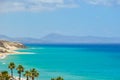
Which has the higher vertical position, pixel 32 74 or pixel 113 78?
pixel 113 78

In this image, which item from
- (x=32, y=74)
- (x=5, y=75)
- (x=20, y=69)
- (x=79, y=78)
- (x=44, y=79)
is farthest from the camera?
(x=79, y=78)

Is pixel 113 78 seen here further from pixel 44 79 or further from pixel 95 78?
pixel 44 79

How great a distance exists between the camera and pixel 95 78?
151625mm

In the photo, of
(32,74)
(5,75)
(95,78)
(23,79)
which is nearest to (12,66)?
(23,79)

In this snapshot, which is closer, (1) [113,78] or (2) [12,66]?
(2) [12,66]

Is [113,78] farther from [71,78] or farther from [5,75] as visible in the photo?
[5,75]

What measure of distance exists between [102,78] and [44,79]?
88.9 feet

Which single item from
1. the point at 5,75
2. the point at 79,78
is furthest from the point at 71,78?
the point at 5,75

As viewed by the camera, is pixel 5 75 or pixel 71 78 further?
pixel 71 78

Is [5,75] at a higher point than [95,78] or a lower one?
lower

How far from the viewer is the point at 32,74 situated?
110750 mm

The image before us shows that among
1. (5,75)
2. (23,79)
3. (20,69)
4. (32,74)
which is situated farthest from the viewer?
(23,79)

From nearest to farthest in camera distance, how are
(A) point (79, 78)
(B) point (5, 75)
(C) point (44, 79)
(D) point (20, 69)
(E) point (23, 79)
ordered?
(B) point (5, 75)
(D) point (20, 69)
(E) point (23, 79)
(C) point (44, 79)
(A) point (79, 78)

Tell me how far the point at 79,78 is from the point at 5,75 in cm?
5617
